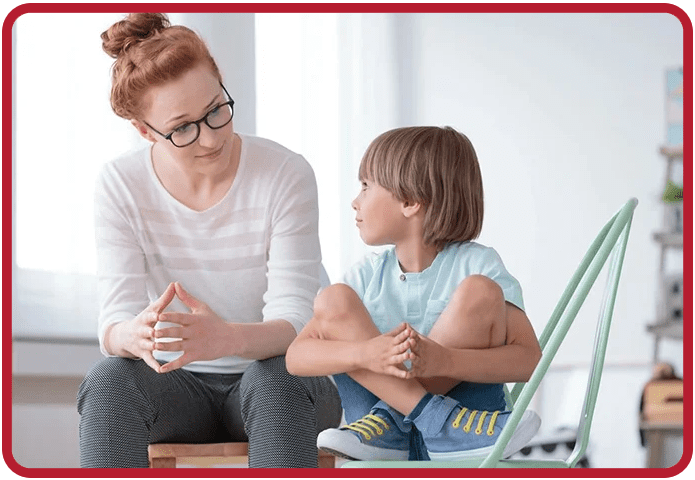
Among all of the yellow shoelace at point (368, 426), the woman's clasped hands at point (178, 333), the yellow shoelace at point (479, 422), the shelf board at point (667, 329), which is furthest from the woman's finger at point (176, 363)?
the shelf board at point (667, 329)

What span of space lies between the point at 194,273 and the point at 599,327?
1.81 feet

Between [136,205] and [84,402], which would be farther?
[136,205]

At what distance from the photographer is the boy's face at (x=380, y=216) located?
1.08 metres

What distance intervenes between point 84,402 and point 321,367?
0.34 metres

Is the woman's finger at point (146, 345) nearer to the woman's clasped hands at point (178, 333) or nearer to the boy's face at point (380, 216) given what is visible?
the woman's clasped hands at point (178, 333)

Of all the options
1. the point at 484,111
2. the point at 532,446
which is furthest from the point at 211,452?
the point at 484,111

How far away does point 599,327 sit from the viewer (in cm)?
102

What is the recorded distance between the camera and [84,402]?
112cm

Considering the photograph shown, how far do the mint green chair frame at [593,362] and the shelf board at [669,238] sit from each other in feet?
7.69

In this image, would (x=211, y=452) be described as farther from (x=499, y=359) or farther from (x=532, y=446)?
(x=532, y=446)

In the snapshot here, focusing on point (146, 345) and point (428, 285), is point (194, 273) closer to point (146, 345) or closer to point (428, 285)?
point (146, 345)

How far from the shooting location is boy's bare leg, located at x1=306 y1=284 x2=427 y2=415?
923 mm

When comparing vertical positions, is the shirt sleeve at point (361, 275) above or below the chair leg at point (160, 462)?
above

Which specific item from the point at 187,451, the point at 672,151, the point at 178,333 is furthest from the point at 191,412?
the point at 672,151
